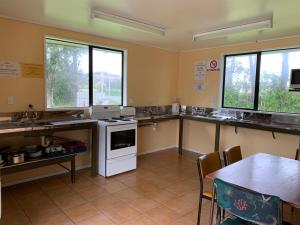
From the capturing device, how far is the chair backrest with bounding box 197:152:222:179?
7.05 feet

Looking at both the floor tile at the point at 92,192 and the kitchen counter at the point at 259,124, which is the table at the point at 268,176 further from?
the floor tile at the point at 92,192

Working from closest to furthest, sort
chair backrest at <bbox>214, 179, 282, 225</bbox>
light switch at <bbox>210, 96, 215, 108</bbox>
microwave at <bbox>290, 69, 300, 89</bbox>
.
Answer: chair backrest at <bbox>214, 179, 282, 225</bbox>, microwave at <bbox>290, 69, 300, 89</bbox>, light switch at <bbox>210, 96, 215, 108</bbox>

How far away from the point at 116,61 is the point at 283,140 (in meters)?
3.30

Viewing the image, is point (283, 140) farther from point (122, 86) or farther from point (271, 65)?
point (122, 86)

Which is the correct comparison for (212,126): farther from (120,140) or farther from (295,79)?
(120,140)

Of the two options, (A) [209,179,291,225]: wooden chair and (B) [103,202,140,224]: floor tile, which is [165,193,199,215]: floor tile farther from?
(A) [209,179,291,225]: wooden chair

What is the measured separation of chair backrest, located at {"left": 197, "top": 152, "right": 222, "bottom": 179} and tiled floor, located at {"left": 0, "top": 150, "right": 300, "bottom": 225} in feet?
2.12

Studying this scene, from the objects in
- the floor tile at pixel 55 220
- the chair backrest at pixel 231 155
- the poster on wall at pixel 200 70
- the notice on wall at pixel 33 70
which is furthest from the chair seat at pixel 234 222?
the poster on wall at pixel 200 70

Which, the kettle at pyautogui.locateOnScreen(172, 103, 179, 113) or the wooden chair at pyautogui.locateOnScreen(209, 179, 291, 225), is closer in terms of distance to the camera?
the wooden chair at pyautogui.locateOnScreen(209, 179, 291, 225)

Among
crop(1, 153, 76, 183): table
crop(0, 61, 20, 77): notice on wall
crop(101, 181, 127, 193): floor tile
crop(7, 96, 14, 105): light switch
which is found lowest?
crop(101, 181, 127, 193): floor tile

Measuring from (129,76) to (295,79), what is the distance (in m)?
2.82

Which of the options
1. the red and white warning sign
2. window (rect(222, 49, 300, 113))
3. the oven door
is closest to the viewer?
the oven door

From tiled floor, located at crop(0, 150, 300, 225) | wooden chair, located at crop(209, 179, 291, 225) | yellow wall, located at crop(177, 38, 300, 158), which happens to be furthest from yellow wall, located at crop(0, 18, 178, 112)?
wooden chair, located at crop(209, 179, 291, 225)

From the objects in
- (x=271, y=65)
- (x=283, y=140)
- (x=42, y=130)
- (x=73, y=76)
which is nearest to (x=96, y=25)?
(x=73, y=76)
